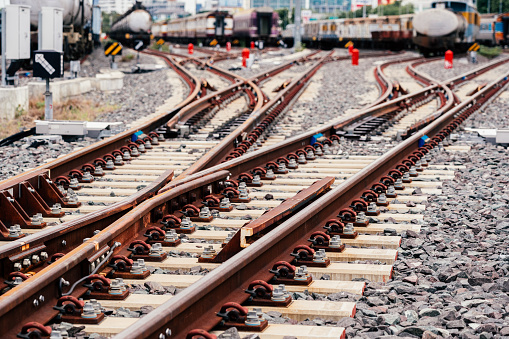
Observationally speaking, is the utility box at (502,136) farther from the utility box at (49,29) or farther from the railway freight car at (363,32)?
the railway freight car at (363,32)

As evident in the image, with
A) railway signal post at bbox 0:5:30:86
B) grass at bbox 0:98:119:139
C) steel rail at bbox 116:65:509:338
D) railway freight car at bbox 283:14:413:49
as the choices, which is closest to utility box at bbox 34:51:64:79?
grass at bbox 0:98:119:139

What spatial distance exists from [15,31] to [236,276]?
11.2 meters

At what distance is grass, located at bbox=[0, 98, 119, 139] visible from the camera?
1241 cm

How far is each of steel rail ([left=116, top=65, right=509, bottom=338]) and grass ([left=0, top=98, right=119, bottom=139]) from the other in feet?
23.0

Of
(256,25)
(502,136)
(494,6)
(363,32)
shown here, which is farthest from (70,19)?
(494,6)

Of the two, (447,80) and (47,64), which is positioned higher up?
(47,64)

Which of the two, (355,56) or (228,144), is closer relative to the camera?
(228,144)

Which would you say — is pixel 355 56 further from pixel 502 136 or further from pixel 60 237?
pixel 60 237

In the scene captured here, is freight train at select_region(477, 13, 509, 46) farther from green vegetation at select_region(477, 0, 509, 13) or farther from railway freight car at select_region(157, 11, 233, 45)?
green vegetation at select_region(477, 0, 509, 13)

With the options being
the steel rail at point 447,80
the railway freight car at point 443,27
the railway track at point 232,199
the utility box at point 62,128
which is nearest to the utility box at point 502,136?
the steel rail at point 447,80

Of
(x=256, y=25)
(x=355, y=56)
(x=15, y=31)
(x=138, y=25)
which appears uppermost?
(x=256, y=25)

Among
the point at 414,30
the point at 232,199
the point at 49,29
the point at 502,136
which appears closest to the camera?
the point at 232,199

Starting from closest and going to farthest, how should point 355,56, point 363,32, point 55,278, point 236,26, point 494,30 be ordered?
point 55,278
point 355,56
point 494,30
point 363,32
point 236,26

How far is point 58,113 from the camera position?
13805 mm
